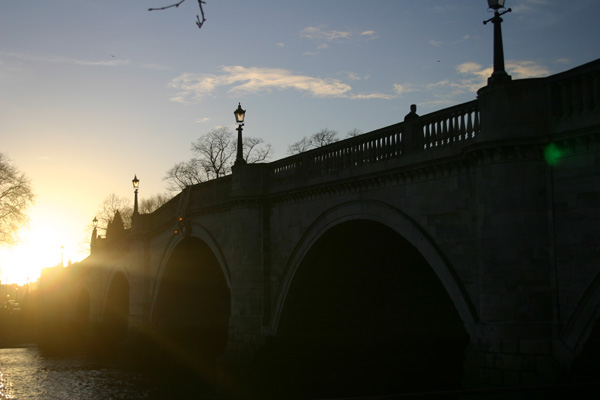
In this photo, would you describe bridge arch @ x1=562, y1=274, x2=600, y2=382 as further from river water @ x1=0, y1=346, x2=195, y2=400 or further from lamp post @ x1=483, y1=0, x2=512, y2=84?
river water @ x1=0, y1=346, x2=195, y2=400

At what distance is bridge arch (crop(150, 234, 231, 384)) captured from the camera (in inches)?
1395

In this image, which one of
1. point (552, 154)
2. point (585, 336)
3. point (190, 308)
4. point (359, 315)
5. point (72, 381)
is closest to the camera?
point (585, 336)

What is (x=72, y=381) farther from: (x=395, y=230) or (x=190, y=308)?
(x=395, y=230)

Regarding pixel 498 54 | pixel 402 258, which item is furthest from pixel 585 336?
pixel 402 258

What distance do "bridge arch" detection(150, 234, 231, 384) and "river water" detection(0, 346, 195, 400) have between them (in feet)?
11.3

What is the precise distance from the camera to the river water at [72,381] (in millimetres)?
25562

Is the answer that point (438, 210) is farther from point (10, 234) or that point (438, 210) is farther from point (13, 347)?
point (13, 347)

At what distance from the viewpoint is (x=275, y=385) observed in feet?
75.2

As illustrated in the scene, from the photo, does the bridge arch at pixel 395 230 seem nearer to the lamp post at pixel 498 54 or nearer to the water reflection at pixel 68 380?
the lamp post at pixel 498 54

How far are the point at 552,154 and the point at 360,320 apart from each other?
1278 cm

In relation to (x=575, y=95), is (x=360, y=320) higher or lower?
lower

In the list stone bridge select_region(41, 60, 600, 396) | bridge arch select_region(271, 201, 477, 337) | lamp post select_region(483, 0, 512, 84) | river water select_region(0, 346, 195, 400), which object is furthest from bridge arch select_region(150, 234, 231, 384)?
lamp post select_region(483, 0, 512, 84)

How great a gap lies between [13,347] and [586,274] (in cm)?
4284

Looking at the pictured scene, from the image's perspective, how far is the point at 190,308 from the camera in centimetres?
3709
